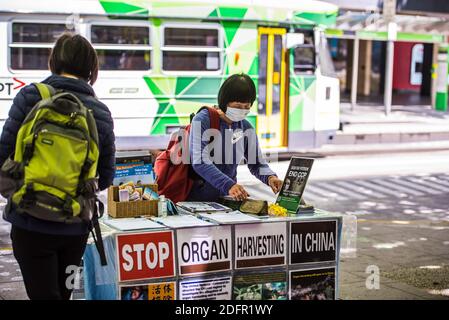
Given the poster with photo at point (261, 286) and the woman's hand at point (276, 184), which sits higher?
the woman's hand at point (276, 184)

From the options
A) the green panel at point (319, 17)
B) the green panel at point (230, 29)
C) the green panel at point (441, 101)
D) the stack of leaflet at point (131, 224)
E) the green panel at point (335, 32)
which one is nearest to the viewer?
the stack of leaflet at point (131, 224)

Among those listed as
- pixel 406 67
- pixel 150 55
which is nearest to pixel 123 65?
pixel 150 55

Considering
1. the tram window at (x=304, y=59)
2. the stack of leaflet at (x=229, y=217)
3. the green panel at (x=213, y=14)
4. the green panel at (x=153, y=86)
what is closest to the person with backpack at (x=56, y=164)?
the stack of leaflet at (x=229, y=217)

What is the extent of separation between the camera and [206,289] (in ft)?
15.3

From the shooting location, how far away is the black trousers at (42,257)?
385 cm

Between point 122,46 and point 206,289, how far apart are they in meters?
9.83

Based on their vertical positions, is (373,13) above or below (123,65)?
above

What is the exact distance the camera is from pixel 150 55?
14.2m

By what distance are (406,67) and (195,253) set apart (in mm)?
29714

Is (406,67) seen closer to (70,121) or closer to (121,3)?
(121,3)

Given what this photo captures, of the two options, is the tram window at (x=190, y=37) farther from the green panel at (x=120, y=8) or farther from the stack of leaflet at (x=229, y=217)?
the stack of leaflet at (x=229, y=217)

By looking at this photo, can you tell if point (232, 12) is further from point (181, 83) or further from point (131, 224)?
→ point (131, 224)

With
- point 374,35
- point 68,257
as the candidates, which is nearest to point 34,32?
point 68,257

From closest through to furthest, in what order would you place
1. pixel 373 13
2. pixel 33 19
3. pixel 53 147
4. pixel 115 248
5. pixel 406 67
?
pixel 53 147 → pixel 115 248 → pixel 33 19 → pixel 373 13 → pixel 406 67
